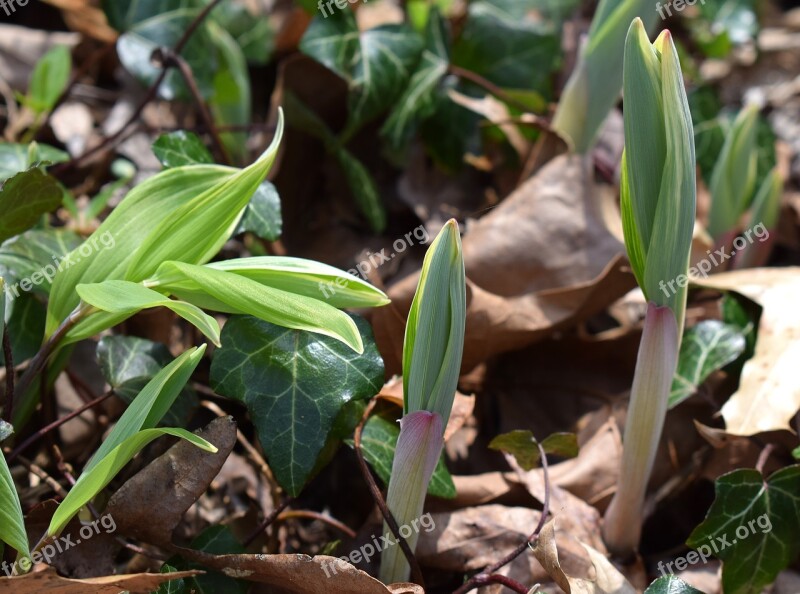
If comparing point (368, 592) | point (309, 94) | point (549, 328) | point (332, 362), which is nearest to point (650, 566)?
point (549, 328)

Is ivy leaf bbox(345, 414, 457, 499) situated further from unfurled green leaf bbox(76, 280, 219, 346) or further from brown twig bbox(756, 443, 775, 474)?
brown twig bbox(756, 443, 775, 474)

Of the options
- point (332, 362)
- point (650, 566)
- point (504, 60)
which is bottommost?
point (650, 566)

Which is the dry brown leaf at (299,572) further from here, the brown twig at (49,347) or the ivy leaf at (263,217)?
the ivy leaf at (263,217)

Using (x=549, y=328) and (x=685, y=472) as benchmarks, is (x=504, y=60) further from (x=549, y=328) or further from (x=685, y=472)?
(x=685, y=472)

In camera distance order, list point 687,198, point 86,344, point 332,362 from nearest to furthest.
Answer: point 687,198
point 332,362
point 86,344

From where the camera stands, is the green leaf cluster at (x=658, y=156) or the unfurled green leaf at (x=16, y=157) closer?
the green leaf cluster at (x=658, y=156)

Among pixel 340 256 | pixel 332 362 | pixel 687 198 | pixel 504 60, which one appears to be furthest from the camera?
pixel 504 60

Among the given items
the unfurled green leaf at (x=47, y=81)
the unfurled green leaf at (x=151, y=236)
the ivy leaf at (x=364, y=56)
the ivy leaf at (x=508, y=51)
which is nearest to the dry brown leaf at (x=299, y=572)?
the unfurled green leaf at (x=151, y=236)
